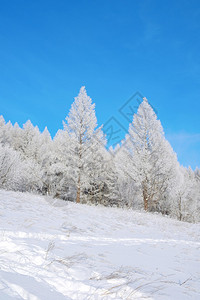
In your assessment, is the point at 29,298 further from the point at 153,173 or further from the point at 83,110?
the point at 83,110

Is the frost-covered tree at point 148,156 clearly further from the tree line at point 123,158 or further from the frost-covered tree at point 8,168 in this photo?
the frost-covered tree at point 8,168

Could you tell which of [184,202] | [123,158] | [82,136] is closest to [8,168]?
[82,136]

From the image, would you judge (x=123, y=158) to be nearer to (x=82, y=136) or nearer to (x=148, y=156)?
(x=148, y=156)

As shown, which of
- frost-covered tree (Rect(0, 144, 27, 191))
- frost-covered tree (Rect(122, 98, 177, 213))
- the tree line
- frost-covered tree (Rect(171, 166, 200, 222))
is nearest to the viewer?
frost-covered tree (Rect(122, 98, 177, 213))

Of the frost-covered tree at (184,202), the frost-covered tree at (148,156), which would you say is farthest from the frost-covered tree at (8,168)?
the frost-covered tree at (184,202)

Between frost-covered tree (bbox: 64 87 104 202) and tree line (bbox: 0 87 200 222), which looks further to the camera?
frost-covered tree (bbox: 64 87 104 202)

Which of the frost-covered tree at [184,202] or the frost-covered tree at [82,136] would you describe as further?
the frost-covered tree at [184,202]

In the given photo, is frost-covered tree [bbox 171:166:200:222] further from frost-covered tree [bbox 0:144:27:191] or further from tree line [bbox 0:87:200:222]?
frost-covered tree [bbox 0:144:27:191]

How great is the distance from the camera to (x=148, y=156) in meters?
15.8

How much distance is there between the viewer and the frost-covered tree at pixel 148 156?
51.9 feet

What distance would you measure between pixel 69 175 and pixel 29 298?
16.3 metres

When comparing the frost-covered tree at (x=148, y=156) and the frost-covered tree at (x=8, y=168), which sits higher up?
the frost-covered tree at (x=148, y=156)

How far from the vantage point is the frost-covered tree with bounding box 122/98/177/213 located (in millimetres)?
15805

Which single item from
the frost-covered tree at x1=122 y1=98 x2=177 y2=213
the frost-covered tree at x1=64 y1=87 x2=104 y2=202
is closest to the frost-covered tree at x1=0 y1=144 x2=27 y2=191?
the frost-covered tree at x1=64 y1=87 x2=104 y2=202
